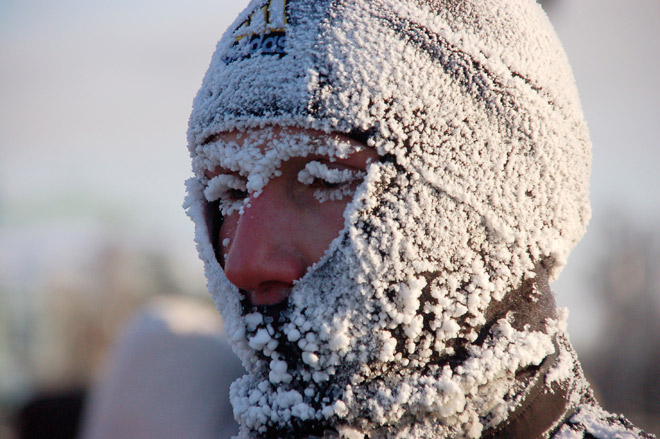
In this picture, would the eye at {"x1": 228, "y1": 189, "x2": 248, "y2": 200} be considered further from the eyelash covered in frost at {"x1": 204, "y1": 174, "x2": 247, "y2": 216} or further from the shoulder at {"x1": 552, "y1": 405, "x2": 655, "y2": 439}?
the shoulder at {"x1": 552, "y1": 405, "x2": 655, "y2": 439}

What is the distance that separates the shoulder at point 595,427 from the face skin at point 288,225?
0.71 metres

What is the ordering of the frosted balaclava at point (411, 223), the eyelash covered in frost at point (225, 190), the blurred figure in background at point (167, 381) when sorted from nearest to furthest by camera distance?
the frosted balaclava at point (411, 223) → the eyelash covered in frost at point (225, 190) → the blurred figure in background at point (167, 381)

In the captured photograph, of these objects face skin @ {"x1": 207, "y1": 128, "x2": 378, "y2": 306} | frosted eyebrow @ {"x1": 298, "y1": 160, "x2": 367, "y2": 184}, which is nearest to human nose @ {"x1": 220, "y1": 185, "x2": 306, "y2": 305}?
face skin @ {"x1": 207, "y1": 128, "x2": 378, "y2": 306}

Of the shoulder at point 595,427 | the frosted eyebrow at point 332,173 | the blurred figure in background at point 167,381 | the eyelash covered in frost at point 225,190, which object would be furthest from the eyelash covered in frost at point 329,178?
the blurred figure in background at point 167,381

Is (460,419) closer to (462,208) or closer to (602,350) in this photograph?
(462,208)

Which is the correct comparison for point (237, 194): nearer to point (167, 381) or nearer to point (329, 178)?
point (329, 178)

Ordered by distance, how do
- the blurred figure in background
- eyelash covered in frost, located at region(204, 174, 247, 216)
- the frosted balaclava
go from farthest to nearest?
1. the blurred figure in background
2. eyelash covered in frost, located at region(204, 174, 247, 216)
3. the frosted balaclava

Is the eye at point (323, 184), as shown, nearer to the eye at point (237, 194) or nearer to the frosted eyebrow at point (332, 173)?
the frosted eyebrow at point (332, 173)

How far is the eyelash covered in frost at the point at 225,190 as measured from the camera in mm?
1354

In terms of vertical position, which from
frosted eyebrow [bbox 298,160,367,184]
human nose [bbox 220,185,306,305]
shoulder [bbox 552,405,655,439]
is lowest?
shoulder [bbox 552,405,655,439]

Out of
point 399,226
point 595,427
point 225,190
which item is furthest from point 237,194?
point 595,427

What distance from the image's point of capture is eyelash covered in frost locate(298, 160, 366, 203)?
1.22m

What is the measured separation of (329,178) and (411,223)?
8.1 inches

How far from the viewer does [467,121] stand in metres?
1.22
